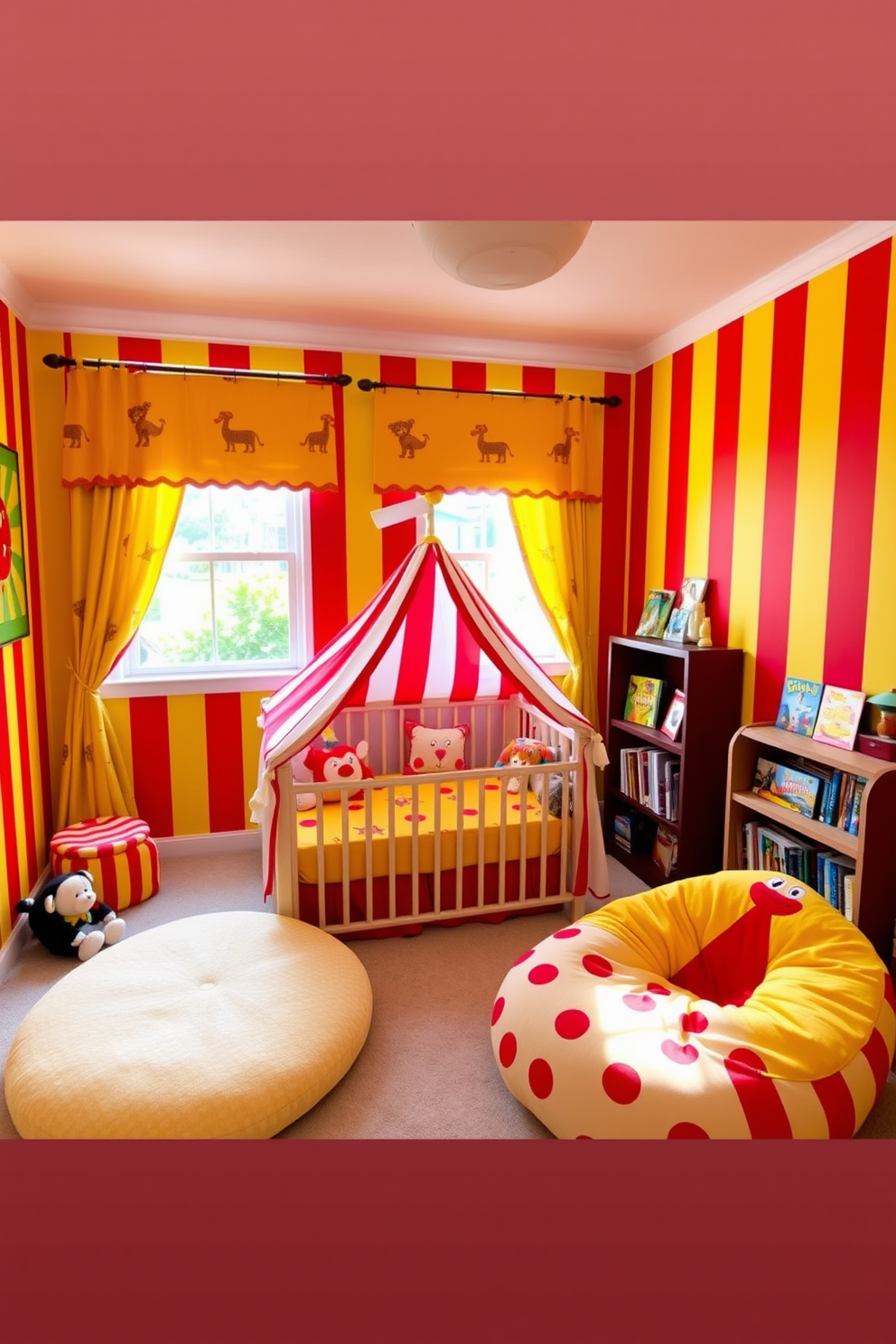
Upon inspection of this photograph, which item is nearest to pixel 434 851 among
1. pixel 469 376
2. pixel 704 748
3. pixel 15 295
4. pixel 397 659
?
pixel 397 659

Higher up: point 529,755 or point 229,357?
point 229,357

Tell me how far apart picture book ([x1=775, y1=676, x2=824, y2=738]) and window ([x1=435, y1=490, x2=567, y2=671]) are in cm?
143

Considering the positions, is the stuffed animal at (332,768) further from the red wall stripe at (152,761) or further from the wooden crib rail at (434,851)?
the red wall stripe at (152,761)

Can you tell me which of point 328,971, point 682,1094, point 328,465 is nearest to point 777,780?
point 682,1094

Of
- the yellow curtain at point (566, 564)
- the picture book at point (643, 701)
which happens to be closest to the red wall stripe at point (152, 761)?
the yellow curtain at point (566, 564)

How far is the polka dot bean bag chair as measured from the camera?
174 cm

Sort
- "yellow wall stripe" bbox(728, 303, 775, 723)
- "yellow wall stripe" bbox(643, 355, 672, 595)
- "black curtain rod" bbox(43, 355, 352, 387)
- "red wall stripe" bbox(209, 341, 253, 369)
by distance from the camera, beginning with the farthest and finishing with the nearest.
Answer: "yellow wall stripe" bbox(643, 355, 672, 595) → "red wall stripe" bbox(209, 341, 253, 369) → "black curtain rod" bbox(43, 355, 352, 387) → "yellow wall stripe" bbox(728, 303, 775, 723)

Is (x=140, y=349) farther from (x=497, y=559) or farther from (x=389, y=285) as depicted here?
(x=497, y=559)

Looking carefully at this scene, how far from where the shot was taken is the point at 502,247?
4.89 ft

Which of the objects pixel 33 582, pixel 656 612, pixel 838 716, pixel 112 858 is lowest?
pixel 112 858

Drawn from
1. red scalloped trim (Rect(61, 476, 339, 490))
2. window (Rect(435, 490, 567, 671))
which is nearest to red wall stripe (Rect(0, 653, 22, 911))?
red scalloped trim (Rect(61, 476, 339, 490))

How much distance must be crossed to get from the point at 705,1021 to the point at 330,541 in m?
2.77

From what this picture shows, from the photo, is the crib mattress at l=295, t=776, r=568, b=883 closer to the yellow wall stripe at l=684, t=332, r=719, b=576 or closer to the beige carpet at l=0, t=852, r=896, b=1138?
the beige carpet at l=0, t=852, r=896, b=1138

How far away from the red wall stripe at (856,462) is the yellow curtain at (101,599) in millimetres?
2829
